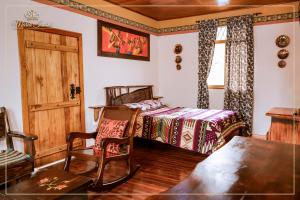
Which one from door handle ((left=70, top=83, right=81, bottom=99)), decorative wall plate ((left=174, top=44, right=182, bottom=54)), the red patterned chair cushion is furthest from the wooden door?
decorative wall plate ((left=174, top=44, right=182, bottom=54))

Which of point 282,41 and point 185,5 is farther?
point 185,5

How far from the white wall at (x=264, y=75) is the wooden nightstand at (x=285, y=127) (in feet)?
6.77

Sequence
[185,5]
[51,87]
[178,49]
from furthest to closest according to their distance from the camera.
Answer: [178,49] → [185,5] → [51,87]

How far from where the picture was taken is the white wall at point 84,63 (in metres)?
2.88

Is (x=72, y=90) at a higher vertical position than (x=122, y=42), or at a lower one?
lower

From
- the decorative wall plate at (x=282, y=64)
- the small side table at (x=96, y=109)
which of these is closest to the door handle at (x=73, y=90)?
the small side table at (x=96, y=109)

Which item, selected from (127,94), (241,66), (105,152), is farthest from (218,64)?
(105,152)

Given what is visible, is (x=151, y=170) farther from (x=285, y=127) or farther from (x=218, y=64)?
(x=218, y=64)

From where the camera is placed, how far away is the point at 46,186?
1.77 m

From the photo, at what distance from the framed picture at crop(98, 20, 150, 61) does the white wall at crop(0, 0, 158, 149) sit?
0.11 m

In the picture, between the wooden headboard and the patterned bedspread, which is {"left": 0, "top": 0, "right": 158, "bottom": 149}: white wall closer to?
the wooden headboard

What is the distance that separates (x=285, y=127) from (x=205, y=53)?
283 cm

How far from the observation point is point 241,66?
15.8 feet

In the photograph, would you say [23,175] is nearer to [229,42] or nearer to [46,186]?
[46,186]
